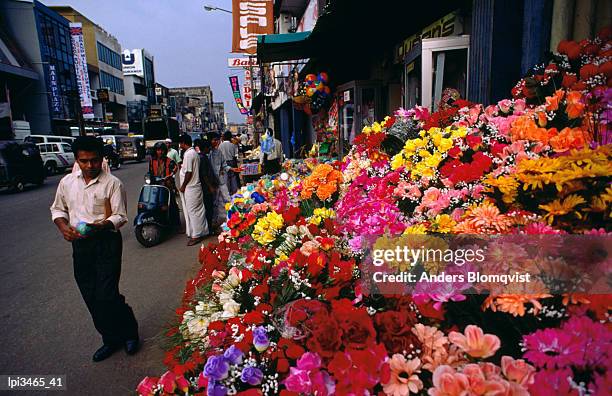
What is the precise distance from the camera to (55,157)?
20953 mm

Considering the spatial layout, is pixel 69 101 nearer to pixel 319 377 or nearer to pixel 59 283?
pixel 59 283

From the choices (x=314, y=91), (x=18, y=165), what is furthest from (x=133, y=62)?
(x=314, y=91)

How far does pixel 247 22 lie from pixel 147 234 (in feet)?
29.3

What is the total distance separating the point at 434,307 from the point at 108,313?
9.82 feet

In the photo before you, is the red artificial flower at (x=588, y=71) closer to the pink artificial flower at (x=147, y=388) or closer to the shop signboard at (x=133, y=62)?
the pink artificial flower at (x=147, y=388)

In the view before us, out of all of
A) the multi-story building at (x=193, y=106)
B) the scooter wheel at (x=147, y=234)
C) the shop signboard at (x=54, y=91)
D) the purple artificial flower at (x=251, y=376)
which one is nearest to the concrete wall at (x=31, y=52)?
the shop signboard at (x=54, y=91)

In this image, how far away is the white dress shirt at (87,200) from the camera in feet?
10.5

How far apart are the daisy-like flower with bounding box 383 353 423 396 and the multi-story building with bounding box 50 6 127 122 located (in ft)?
164

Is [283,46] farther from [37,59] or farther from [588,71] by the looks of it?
[37,59]

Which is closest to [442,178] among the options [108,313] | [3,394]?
[108,313]

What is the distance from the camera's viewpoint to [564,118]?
1.92 m

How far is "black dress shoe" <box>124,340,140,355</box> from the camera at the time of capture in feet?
11.2

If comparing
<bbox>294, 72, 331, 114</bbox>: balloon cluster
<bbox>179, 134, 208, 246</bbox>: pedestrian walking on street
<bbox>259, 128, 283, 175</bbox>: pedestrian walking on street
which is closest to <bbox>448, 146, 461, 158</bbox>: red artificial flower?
<bbox>179, 134, 208, 246</bbox>: pedestrian walking on street

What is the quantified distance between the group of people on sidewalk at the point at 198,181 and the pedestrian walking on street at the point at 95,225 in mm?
3285
